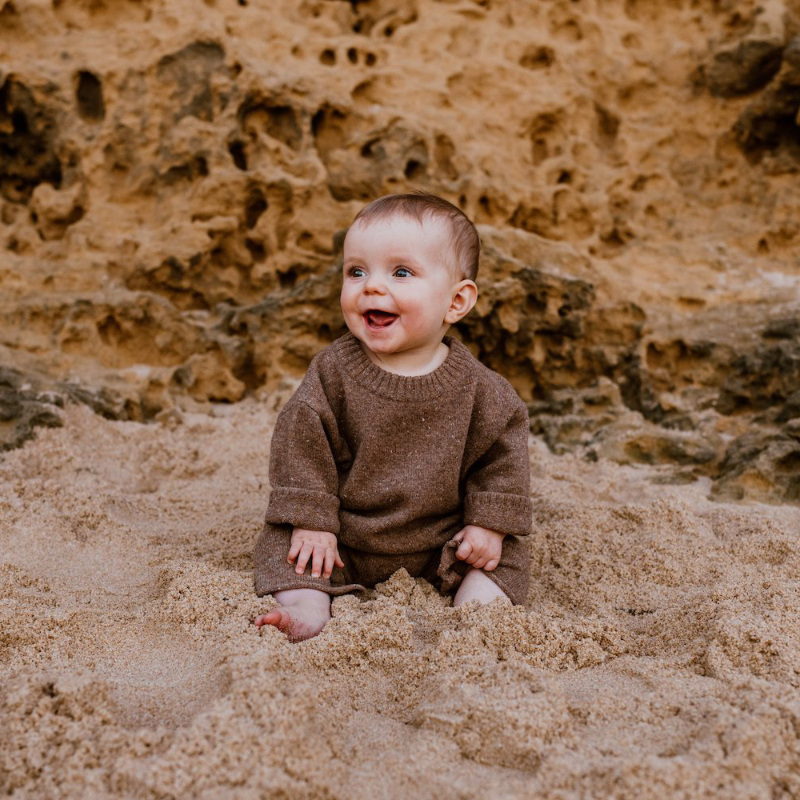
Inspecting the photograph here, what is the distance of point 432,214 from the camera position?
2.11 meters

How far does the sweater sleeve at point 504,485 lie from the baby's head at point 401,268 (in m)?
0.37

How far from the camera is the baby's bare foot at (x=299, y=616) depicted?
1.83 meters

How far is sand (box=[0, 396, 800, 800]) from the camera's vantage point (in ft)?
4.42

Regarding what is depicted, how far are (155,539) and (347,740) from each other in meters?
1.17

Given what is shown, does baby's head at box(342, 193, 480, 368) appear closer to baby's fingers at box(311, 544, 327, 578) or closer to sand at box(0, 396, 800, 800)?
baby's fingers at box(311, 544, 327, 578)

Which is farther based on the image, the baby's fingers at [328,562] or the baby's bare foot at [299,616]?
the baby's fingers at [328,562]

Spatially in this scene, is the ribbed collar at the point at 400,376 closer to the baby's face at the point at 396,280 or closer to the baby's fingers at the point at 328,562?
the baby's face at the point at 396,280

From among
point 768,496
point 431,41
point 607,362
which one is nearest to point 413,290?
point 768,496

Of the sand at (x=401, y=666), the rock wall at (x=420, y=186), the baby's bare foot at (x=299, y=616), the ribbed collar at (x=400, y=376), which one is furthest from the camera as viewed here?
the rock wall at (x=420, y=186)

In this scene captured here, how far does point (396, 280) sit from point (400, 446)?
0.44 meters

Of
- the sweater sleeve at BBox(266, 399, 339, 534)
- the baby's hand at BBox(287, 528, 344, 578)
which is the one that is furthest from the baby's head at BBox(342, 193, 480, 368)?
the baby's hand at BBox(287, 528, 344, 578)

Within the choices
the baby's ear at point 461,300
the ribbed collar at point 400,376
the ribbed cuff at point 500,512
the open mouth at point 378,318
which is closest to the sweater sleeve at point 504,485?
the ribbed cuff at point 500,512

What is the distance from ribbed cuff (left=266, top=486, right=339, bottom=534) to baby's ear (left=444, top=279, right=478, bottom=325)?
0.59 metres

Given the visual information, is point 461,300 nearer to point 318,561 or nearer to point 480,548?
point 480,548
